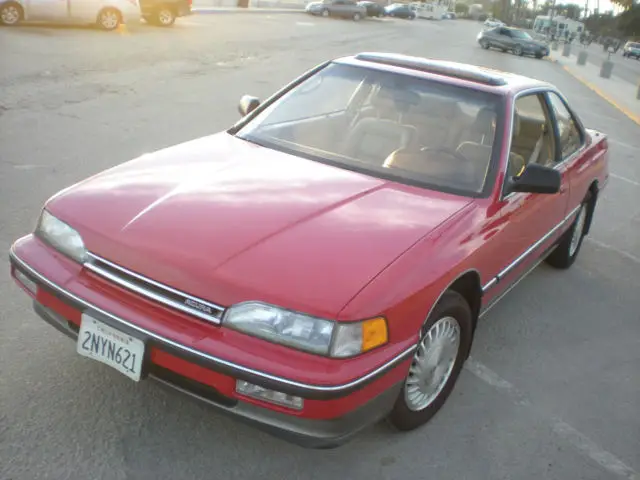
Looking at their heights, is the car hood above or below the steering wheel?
below

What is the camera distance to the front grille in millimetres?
2535

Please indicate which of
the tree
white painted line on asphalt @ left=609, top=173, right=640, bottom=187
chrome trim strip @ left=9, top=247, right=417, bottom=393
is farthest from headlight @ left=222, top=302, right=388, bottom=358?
the tree

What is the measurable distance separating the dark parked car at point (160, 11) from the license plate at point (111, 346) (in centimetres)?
2148

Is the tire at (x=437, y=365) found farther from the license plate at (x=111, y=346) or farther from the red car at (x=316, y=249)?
the license plate at (x=111, y=346)

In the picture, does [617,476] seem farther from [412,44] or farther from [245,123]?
[412,44]

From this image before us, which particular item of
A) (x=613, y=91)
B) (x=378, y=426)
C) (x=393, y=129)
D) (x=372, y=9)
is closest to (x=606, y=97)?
(x=613, y=91)

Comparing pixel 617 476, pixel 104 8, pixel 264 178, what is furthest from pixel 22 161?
pixel 104 8

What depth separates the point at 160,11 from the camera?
2259 centimetres

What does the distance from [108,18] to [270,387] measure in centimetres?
1835

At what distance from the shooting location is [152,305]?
8.57 feet

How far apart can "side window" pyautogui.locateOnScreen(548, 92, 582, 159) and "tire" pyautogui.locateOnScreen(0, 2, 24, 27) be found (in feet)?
49.3

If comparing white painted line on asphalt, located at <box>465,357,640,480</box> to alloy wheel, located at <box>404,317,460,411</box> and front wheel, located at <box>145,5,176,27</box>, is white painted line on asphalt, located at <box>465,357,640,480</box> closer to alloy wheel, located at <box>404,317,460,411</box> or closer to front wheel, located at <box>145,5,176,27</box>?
alloy wheel, located at <box>404,317,460,411</box>

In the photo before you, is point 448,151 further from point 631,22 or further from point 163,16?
point 631,22

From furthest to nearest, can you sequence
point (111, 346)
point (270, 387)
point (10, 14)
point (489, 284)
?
point (10, 14) < point (489, 284) < point (111, 346) < point (270, 387)
